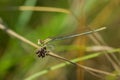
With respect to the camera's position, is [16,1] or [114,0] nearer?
[114,0]

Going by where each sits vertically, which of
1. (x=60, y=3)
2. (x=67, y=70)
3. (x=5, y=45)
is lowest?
(x=67, y=70)

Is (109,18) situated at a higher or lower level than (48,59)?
higher

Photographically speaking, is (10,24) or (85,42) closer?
(85,42)

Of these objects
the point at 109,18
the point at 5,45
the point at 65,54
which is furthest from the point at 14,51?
the point at 109,18

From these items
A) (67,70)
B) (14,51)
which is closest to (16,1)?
(14,51)

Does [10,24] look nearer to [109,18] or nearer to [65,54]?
[65,54]

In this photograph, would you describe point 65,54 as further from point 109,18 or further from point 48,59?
point 109,18
